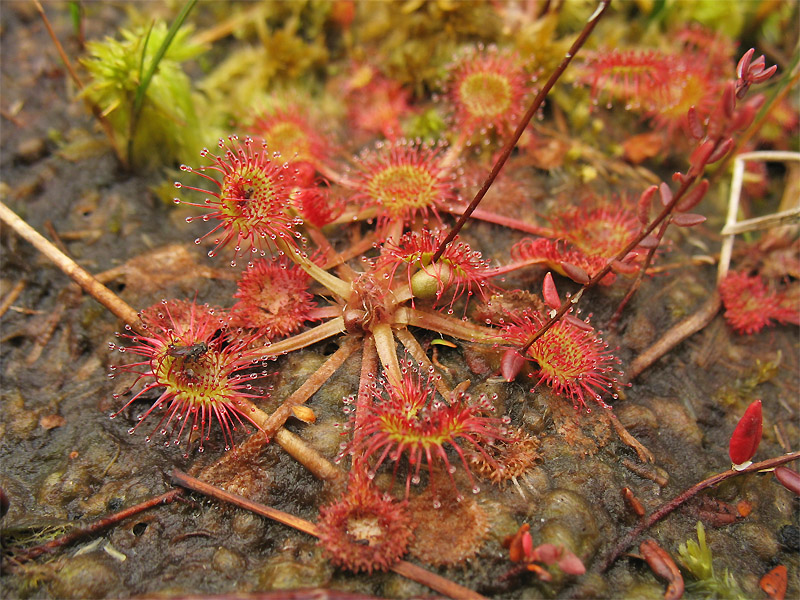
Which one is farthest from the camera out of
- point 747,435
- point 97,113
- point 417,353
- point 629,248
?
point 97,113

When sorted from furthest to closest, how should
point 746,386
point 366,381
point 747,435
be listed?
point 746,386, point 366,381, point 747,435

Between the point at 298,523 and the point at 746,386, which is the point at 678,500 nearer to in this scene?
the point at 746,386

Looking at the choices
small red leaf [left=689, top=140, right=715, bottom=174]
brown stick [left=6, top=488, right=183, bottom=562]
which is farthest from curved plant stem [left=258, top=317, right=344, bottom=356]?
small red leaf [left=689, top=140, right=715, bottom=174]

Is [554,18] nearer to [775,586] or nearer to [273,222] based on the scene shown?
[273,222]

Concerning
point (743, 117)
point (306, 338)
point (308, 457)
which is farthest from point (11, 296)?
point (743, 117)

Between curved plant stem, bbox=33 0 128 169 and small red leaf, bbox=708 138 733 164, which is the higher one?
small red leaf, bbox=708 138 733 164

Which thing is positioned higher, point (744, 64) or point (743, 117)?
point (744, 64)

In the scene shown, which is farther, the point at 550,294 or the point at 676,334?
the point at 676,334

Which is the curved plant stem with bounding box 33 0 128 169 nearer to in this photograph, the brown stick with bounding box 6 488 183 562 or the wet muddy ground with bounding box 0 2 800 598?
the wet muddy ground with bounding box 0 2 800 598
